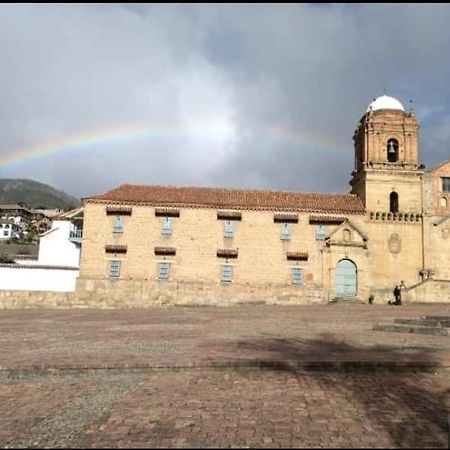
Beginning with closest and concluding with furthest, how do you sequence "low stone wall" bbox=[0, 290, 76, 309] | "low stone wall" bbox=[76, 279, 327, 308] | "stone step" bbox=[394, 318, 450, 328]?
1. "stone step" bbox=[394, 318, 450, 328]
2. "low stone wall" bbox=[0, 290, 76, 309]
3. "low stone wall" bbox=[76, 279, 327, 308]

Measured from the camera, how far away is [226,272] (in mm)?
36406

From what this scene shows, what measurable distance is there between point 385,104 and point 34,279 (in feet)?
101

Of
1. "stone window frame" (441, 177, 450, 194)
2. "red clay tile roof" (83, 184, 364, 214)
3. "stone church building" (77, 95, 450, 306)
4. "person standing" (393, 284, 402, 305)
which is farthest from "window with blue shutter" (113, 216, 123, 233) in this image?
"stone window frame" (441, 177, 450, 194)

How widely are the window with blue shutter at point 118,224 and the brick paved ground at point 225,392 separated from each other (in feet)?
71.8

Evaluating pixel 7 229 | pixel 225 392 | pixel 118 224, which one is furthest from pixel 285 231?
pixel 7 229

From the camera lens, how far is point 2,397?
838 centimetres

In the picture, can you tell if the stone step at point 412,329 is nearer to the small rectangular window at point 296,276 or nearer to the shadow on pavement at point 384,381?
the shadow on pavement at point 384,381

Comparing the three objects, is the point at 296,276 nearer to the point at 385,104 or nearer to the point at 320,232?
the point at 320,232

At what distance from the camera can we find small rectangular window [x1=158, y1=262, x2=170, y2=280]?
36094mm

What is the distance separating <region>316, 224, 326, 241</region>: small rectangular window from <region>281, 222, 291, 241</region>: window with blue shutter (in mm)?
2115

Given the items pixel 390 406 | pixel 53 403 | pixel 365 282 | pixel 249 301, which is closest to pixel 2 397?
pixel 53 403

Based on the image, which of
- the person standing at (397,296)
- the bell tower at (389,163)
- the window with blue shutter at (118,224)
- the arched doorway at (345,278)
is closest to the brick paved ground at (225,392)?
the person standing at (397,296)

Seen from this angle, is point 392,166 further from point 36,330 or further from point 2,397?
point 2,397

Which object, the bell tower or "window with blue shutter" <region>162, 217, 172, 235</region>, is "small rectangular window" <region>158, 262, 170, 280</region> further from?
the bell tower
